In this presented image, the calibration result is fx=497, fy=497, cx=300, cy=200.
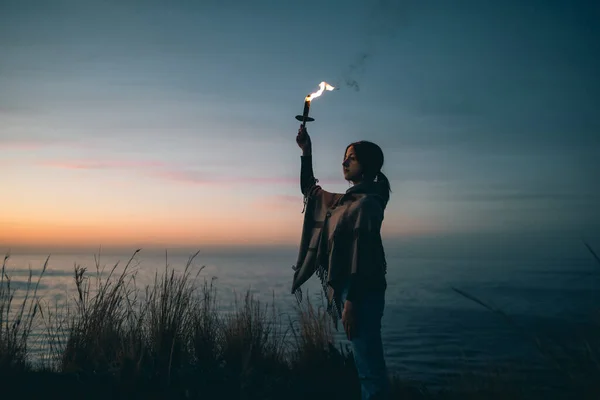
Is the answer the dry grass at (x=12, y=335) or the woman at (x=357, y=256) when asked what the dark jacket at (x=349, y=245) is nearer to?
the woman at (x=357, y=256)

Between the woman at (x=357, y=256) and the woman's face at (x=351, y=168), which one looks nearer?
the woman at (x=357, y=256)

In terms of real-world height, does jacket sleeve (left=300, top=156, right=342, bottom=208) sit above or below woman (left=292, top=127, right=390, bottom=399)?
above

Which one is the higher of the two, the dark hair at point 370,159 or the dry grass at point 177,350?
the dark hair at point 370,159

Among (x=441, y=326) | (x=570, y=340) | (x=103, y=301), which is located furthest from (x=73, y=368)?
(x=441, y=326)

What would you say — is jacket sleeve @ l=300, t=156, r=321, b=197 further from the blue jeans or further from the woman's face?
the blue jeans

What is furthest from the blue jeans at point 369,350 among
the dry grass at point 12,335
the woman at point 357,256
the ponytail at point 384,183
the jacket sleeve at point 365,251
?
the dry grass at point 12,335

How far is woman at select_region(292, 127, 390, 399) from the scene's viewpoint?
304cm

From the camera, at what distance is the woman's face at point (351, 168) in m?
3.40

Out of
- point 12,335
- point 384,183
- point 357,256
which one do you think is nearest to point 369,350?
point 357,256

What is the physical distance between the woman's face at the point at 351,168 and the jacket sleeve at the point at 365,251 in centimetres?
30

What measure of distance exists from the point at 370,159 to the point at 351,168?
0.47 ft

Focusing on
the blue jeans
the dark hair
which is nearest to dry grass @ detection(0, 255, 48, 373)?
the blue jeans

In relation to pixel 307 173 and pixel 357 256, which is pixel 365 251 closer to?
pixel 357 256

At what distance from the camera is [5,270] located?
182 inches
